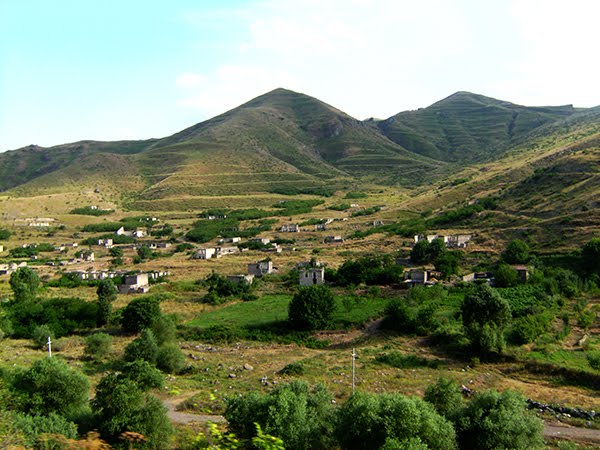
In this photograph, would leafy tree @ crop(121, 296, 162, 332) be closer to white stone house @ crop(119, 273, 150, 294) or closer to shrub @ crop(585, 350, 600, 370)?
white stone house @ crop(119, 273, 150, 294)

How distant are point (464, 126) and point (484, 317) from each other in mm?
156777

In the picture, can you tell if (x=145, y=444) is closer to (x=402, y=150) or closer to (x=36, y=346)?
(x=36, y=346)

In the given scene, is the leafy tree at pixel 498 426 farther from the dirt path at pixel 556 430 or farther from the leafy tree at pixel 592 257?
the leafy tree at pixel 592 257

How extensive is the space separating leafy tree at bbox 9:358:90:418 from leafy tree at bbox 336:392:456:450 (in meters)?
8.33

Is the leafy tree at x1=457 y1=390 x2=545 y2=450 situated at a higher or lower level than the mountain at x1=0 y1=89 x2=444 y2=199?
lower

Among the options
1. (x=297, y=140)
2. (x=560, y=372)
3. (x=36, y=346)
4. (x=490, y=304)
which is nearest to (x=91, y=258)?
(x=36, y=346)

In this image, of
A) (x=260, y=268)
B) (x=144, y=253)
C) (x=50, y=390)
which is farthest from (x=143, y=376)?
(x=144, y=253)

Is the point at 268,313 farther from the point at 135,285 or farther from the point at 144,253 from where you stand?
the point at 144,253

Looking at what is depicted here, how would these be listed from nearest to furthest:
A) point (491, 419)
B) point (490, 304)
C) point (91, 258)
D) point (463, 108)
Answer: point (491, 419) < point (490, 304) < point (91, 258) < point (463, 108)

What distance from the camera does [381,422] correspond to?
12.3 meters

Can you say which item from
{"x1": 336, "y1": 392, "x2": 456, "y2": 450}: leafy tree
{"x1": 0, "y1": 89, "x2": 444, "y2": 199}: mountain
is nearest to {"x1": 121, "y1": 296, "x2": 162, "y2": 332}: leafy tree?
{"x1": 336, "y1": 392, "x2": 456, "y2": 450}: leafy tree

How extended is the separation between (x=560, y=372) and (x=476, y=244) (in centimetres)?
2496

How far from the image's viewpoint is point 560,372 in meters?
20.0

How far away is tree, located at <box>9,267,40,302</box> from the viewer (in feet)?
105
